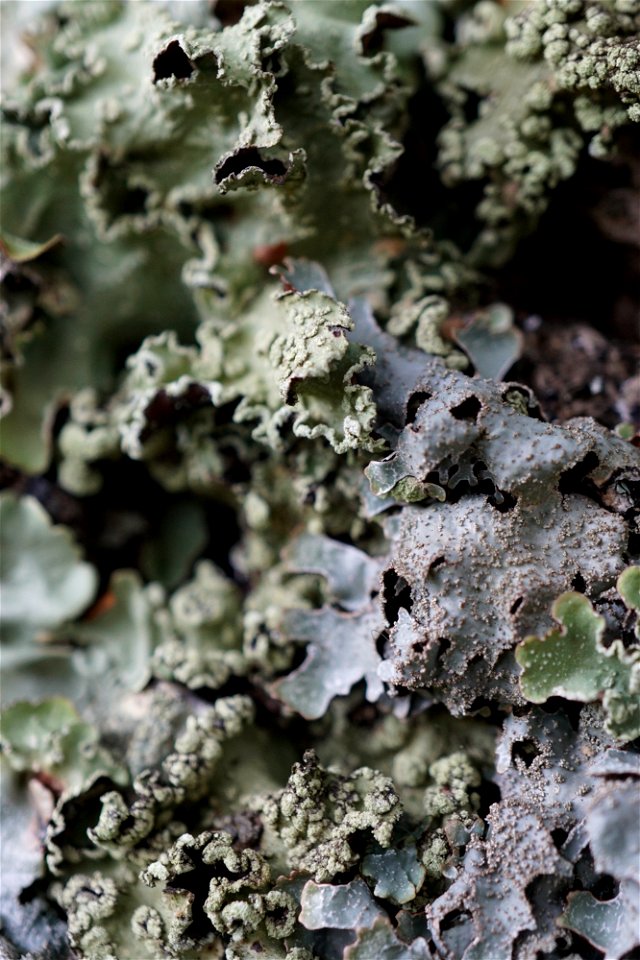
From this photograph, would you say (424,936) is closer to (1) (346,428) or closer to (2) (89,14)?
(1) (346,428)

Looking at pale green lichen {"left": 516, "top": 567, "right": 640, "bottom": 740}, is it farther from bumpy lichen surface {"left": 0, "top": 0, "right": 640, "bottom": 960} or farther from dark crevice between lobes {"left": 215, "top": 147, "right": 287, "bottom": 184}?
dark crevice between lobes {"left": 215, "top": 147, "right": 287, "bottom": 184}

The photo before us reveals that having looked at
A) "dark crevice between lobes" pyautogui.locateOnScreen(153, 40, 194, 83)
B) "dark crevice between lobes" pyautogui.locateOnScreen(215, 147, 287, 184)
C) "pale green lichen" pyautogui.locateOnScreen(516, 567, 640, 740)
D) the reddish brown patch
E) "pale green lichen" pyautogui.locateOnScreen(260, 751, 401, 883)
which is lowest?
the reddish brown patch

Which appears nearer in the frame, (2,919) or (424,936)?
(424,936)

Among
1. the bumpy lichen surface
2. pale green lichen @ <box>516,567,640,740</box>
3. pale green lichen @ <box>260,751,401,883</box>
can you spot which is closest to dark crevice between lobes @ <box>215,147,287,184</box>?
the bumpy lichen surface

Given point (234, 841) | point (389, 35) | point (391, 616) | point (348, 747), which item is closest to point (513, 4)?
point (389, 35)

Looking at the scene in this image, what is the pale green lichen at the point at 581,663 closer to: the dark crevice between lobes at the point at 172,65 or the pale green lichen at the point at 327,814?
the pale green lichen at the point at 327,814

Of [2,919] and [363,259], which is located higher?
[363,259]

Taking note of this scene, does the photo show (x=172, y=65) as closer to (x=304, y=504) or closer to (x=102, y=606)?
(x=304, y=504)

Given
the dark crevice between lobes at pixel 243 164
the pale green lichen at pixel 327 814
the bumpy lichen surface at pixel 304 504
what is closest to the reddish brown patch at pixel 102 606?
the bumpy lichen surface at pixel 304 504

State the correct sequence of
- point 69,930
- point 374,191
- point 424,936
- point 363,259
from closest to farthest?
point 424,936 → point 69,930 → point 374,191 → point 363,259
